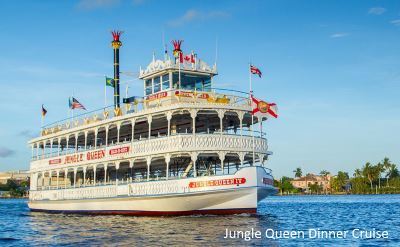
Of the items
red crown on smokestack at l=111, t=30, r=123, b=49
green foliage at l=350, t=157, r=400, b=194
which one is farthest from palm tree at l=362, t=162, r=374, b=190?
red crown on smokestack at l=111, t=30, r=123, b=49

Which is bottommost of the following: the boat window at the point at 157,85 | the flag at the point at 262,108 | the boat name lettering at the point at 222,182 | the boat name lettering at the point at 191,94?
the boat name lettering at the point at 222,182

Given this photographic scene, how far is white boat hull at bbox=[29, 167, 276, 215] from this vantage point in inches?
1123

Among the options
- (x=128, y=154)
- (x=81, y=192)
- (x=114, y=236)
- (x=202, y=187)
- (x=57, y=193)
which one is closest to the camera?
(x=114, y=236)

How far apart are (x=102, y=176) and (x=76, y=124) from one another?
6345mm

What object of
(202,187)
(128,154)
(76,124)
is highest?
(76,124)

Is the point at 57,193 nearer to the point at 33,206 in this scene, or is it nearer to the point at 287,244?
the point at 33,206

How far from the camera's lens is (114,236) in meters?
23.0

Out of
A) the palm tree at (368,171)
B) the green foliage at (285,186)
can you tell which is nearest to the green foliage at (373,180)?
the palm tree at (368,171)

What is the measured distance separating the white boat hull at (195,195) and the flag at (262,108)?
129 inches

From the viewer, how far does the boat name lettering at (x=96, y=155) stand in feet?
118

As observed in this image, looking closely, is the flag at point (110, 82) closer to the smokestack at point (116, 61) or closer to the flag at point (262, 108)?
the smokestack at point (116, 61)

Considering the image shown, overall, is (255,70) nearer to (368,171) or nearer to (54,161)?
(54,161)

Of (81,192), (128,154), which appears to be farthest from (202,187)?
(81,192)

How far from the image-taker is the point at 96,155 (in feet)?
120
